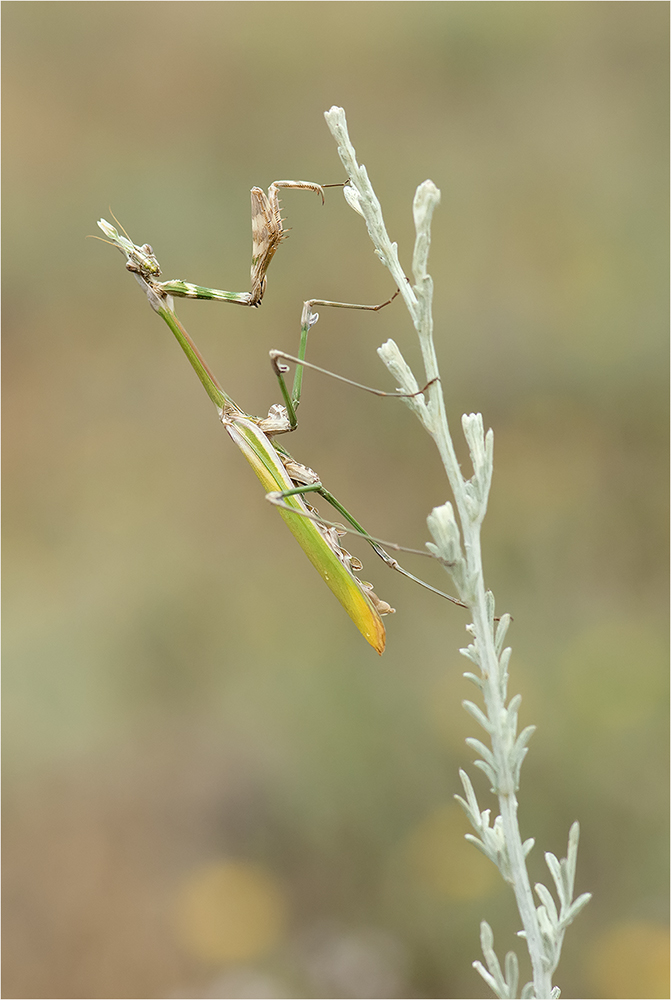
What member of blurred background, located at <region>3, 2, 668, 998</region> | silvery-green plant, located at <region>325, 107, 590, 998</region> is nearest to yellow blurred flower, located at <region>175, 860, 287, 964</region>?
blurred background, located at <region>3, 2, 668, 998</region>

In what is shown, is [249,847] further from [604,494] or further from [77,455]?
[77,455]

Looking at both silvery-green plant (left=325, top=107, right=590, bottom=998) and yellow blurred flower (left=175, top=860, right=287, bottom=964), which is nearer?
silvery-green plant (left=325, top=107, right=590, bottom=998)

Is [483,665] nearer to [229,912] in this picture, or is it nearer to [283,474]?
[283,474]

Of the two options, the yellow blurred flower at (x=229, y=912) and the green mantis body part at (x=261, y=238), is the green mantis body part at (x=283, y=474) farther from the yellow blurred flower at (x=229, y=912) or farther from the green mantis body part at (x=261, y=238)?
the yellow blurred flower at (x=229, y=912)

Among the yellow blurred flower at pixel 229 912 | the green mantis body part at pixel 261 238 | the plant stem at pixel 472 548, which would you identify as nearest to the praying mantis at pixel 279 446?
the green mantis body part at pixel 261 238

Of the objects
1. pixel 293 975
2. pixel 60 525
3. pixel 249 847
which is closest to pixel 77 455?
pixel 60 525

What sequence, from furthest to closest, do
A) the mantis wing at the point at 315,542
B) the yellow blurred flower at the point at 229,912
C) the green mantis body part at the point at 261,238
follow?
the yellow blurred flower at the point at 229,912 → the green mantis body part at the point at 261,238 → the mantis wing at the point at 315,542

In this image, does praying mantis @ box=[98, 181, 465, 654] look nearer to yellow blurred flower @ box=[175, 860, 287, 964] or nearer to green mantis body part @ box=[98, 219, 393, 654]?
green mantis body part @ box=[98, 219, 393, 654]
